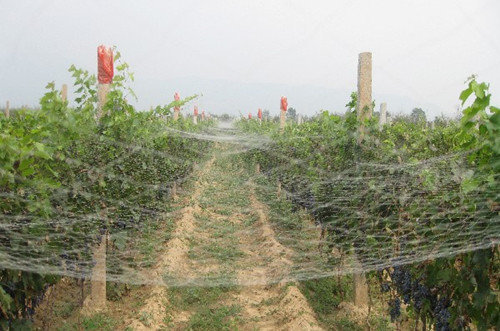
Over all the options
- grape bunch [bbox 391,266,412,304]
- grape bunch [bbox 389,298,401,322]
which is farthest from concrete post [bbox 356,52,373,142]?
grape bunch [bbox 389,298,401,322]

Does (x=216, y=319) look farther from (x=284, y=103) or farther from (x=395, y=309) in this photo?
(x=284, y=103)

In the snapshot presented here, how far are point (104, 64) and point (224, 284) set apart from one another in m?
2.34

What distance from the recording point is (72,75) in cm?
464

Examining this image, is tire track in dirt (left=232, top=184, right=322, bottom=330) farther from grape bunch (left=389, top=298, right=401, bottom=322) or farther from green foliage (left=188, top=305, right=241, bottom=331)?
grape bunch (left=389, top=298, right=401, bottom=322)

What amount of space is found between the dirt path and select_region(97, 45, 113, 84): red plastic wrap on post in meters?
1.65

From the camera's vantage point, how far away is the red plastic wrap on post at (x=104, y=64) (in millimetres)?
4586

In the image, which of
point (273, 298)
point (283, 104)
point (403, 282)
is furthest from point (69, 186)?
point (283, 104)

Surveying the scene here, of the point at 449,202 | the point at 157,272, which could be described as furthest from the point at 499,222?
the point at 157,272

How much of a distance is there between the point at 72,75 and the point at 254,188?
705cm

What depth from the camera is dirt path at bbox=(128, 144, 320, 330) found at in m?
4.48

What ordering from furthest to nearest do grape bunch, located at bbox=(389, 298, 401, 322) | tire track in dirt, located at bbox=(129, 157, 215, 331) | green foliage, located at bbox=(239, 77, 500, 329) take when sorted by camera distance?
tire track in dirt, located at bbox=(129, 157, 215, 331) → grape bunch, located at bbox=(389, 298, 401, 322) → green foliage, located at bbox=(239, 77, 500, 329)

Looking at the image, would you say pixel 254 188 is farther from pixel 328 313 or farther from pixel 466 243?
pixel 466 243

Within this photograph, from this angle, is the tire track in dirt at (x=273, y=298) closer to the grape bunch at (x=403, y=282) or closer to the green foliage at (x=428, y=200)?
the green foliage at (x=428, y=200)

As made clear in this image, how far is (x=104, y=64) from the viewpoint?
461 centimetres
